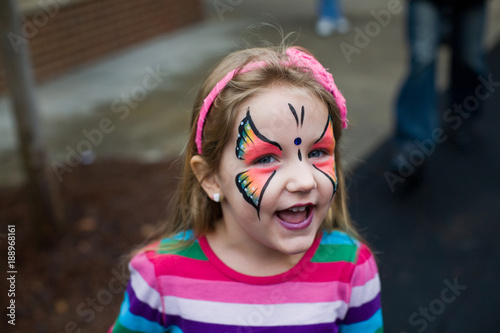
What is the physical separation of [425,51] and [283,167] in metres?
2.85

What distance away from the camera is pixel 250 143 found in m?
1.72

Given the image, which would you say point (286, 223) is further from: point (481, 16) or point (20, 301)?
point (481, 16)

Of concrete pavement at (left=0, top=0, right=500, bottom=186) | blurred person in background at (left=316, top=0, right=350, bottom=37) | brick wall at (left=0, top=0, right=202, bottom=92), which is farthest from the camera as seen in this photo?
blurred person in background at (left=316, top=0, right=350, bottom=37)

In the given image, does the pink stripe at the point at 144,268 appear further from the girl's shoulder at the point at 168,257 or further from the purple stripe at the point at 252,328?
the purple stripe at the point at 252,328

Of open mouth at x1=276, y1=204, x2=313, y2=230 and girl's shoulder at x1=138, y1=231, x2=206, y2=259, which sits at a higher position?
open mouth at x1=276, y1=204, x2=313, y2=230

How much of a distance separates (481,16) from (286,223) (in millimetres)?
3558

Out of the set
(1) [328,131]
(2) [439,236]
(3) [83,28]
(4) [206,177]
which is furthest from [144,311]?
(3) [83,28]

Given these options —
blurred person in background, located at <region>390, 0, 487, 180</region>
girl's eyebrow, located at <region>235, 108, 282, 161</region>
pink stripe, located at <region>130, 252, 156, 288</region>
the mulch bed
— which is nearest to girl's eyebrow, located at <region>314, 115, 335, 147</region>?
girl's eyebrow, located at <region>235, 108, 282, 161</region>

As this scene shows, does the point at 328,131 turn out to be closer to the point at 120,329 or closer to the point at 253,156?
the point at 253,156

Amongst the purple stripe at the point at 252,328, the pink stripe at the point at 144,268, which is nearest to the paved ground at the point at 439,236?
the purple stripe at the point at 252,328

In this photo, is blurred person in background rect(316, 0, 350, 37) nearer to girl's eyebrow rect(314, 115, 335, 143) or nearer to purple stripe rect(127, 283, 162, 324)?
girl's eyebrow rect(314, 115, 335, 143)

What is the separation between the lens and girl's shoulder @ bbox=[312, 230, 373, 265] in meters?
1.88

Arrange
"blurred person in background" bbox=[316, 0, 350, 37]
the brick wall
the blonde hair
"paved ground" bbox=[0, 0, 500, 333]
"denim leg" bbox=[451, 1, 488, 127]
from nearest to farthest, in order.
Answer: the blonde hair, "paved ground" bbox=[0, 0, 500, 333], "denim leg" bbox=[451, 1, 488, 127], the brick wall, "blurred person in background" bbox=[316, 0, 350, 37]

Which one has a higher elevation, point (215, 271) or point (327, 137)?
point (327, 137)
